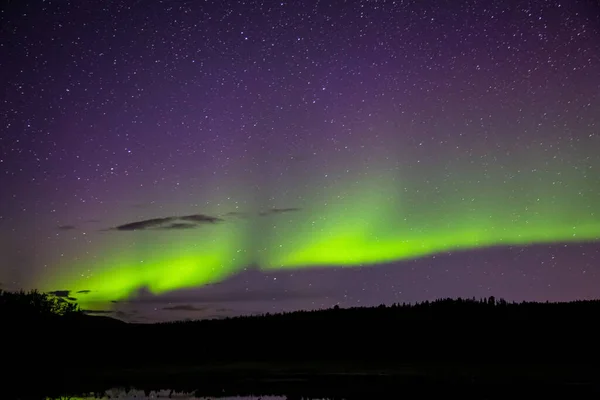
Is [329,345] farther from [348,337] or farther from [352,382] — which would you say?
[352,382]

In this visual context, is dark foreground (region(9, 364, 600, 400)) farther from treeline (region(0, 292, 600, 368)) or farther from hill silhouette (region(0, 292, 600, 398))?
treeline (region(0, 292, 600, 368))

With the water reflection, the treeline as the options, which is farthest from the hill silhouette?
the water reflection

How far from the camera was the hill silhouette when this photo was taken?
2461 centimetres

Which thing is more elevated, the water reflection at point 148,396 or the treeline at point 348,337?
the treeline at point 348,337

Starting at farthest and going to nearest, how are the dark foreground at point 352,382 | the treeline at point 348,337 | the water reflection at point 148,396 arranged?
the treeline at point 348,337, the water reflection at point 148,396, the dark foreground at point 352,382

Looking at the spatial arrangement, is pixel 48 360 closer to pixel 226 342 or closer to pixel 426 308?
pixel 226 342

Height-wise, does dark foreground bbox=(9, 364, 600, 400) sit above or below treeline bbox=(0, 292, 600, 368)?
below

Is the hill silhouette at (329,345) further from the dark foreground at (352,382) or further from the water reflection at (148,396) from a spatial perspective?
the water reflection at (148,396)

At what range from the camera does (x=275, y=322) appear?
41.6 meters

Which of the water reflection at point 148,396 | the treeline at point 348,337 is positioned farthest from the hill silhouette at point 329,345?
the water reflection at point 148,396

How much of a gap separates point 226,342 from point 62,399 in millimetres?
22646

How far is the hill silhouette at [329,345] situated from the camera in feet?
80.7

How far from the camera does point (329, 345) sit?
34.7m

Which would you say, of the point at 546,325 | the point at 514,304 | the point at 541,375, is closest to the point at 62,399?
the point at 541,375
